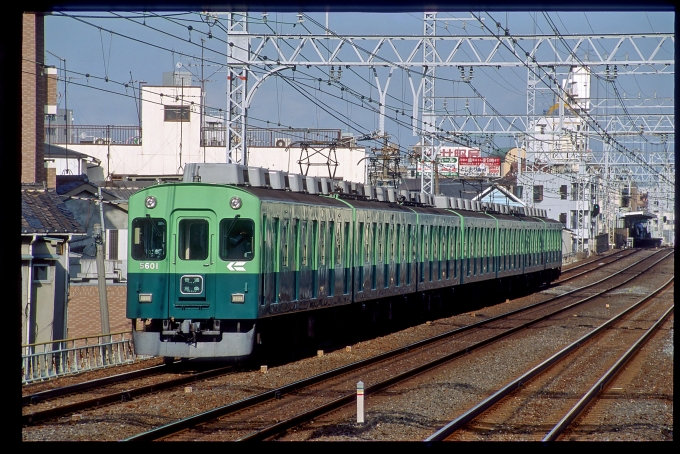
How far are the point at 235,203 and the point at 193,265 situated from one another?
1026 millimetres

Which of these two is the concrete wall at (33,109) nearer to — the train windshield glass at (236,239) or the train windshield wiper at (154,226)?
the train windshield wiper at (154,226)

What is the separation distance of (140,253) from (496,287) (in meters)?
19.3

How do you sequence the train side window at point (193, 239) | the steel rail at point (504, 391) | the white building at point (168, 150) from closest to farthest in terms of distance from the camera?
1. the steel rail at point (504, 391)
2. the train side window at point (193, 239)
3. the white building at point (168, 150)

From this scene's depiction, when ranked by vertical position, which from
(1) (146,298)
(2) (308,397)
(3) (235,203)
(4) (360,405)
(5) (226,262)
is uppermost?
(3) (235,203)

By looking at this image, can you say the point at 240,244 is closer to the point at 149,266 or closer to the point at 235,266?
the point at 235,266

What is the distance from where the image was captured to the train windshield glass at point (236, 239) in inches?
499

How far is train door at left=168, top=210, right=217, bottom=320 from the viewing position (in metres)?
12.6

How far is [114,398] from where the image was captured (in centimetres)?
1031

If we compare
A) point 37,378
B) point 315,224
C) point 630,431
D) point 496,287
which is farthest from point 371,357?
point 496,287

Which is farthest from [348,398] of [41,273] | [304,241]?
[41,273]

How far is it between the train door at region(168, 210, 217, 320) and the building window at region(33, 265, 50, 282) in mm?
7814

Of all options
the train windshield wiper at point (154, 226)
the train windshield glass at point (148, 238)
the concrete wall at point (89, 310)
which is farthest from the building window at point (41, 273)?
the train windshield wiper at point (154, 226)

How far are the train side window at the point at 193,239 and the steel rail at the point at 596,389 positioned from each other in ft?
17.6

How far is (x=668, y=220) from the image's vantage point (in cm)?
10231
